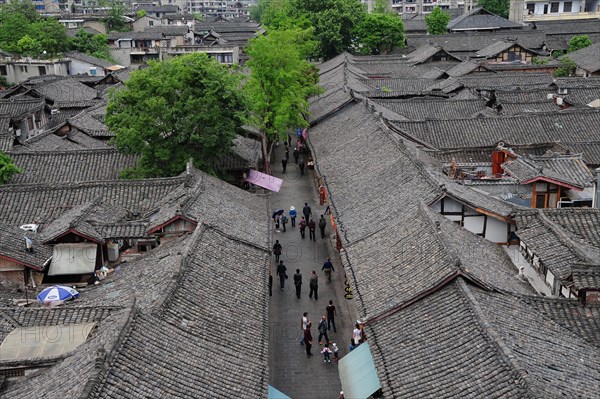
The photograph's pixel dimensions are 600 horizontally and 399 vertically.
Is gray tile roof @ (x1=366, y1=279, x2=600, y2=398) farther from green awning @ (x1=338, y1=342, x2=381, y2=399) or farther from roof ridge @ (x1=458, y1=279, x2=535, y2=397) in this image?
green awning @ (x1=338, y1=342, x2=381, y2=399)

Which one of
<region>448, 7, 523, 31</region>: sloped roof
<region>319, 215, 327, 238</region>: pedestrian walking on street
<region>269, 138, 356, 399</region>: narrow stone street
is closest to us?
<region>269, 138, 356, 399</region>: narrow stone street

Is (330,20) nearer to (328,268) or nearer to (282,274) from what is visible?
(328,268)

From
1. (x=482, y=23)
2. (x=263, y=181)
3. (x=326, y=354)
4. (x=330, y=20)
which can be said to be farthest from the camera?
(x=482, y=23)

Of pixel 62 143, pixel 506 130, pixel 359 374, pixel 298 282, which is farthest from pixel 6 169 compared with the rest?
pixel 506 130

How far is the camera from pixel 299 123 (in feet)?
151

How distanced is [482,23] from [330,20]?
101ft

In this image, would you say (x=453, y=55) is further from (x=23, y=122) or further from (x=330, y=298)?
(x=330, y=298)

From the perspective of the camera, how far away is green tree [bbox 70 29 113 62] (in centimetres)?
9462

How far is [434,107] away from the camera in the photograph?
5300 cm

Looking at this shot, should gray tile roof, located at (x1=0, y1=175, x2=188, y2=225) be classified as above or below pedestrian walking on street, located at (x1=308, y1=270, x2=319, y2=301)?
above

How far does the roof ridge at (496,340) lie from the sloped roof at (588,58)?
60.7 meters

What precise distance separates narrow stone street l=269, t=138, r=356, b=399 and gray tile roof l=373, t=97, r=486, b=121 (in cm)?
1484

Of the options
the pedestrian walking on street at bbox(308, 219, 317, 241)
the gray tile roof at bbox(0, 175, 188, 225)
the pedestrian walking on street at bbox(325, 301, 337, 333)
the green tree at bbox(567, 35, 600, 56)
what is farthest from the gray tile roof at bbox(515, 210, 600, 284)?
the green tree at bbox(567, 35, 600, 56)

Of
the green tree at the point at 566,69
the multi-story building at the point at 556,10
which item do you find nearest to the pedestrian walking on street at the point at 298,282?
the green tree at the point at 566,69
